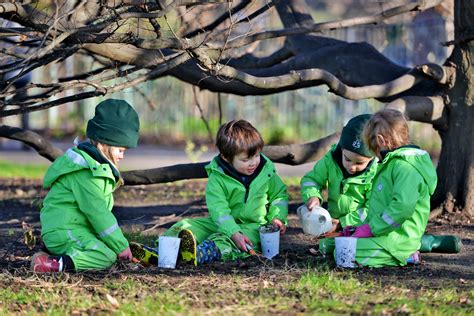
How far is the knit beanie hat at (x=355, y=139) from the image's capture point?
6.35 metres

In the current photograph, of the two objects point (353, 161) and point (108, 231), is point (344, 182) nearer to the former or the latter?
point (353, 161)

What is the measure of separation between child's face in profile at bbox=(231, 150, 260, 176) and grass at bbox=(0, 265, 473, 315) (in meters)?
0.99

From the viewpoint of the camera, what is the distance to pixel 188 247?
19.5 feet

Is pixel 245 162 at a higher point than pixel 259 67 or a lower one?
lower

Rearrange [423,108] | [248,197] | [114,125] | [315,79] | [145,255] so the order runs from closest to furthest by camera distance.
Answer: [114,125] < [145,255] < [248,197] < [315,79] < [423,108]

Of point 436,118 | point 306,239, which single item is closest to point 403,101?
point 436,118

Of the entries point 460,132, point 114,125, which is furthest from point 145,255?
point 460,132

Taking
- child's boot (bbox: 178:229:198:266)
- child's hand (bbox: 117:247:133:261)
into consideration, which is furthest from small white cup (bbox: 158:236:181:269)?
child's hand (bbox: 117:247:133:261)

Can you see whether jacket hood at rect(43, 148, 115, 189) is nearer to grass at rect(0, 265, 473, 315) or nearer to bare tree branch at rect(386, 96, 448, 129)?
grass at rect(0, 265, 473, 315)

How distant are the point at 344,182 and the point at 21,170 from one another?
7693 mm

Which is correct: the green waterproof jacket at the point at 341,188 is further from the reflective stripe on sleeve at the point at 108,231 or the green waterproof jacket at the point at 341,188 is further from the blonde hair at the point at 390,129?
the reflective stripe on sleeve at the point at 108,231

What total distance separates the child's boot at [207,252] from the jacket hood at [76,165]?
749 mm

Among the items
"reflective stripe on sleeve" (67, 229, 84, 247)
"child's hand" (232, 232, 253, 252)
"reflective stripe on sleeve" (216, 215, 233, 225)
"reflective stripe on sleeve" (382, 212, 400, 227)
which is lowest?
"child's hand" (232, 232, 253, 252)

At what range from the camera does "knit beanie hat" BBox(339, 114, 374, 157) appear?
6.35 meters
